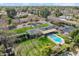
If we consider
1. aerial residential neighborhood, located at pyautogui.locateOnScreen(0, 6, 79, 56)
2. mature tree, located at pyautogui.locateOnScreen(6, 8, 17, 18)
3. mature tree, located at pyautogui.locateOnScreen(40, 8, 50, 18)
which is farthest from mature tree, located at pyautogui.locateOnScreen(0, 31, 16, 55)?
mature tree, located at pyautogui.locateOnScreen(40, 8, 50, 18)

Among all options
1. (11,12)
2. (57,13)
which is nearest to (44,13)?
(57,13)

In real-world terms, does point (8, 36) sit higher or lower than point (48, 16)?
lower

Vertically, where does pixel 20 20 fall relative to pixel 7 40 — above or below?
above

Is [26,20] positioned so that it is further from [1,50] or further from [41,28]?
[1,50]

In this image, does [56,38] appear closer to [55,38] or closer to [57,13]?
[55,38]

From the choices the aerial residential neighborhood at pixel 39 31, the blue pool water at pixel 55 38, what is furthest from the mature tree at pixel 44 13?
the blue pool water at pixel 55 38

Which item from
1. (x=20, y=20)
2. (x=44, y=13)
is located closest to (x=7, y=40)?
(x=20, y=20)

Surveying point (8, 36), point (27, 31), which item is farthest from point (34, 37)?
point (8, 36)
